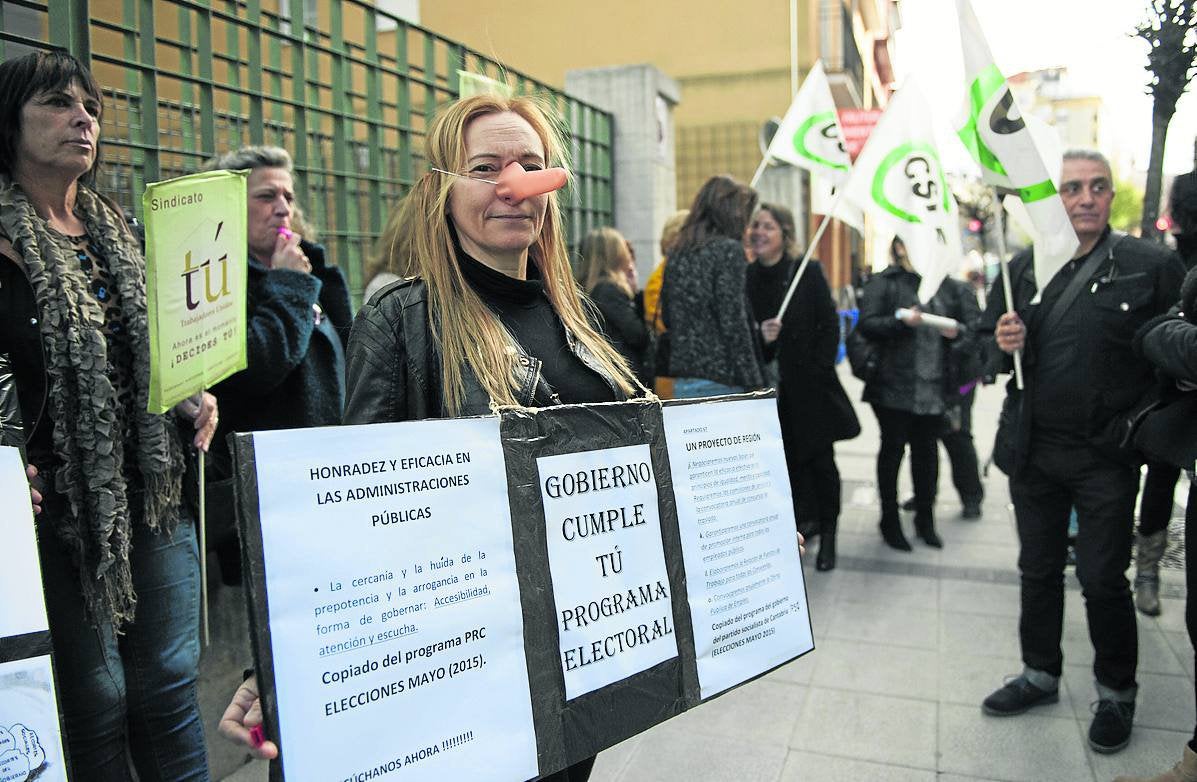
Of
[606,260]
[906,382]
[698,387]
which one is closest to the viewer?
[698,387]

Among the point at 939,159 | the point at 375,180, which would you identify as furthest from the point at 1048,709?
the point at 375,180

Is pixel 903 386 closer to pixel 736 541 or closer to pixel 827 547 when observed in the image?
pixel 827 547

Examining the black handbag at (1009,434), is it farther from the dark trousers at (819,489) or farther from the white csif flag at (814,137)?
the white csif flag at (814,137)

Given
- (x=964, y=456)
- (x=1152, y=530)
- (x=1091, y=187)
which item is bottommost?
(x=1152, y=530)

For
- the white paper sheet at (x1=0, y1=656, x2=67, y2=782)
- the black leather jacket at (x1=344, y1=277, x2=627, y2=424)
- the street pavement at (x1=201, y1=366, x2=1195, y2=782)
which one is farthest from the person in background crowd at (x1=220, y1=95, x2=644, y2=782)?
the street pavement at (x1=201, y1=366, x2=1195, y2=782)

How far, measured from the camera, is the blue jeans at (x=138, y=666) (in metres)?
2.15

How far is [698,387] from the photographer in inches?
191

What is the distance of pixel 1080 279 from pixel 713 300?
1.73m

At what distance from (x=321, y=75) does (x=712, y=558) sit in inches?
163

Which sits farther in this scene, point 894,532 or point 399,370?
point 894,532

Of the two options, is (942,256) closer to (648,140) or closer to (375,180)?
(375,180)

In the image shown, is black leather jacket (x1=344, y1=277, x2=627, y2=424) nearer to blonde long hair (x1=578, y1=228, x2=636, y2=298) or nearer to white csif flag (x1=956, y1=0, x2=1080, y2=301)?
Answer: white csif flag (x1=956, y1=0, x2=1080, y2=301)

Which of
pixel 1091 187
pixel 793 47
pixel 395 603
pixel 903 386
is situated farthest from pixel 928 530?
pixel 793 47

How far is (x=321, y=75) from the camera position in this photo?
5.04 meters
